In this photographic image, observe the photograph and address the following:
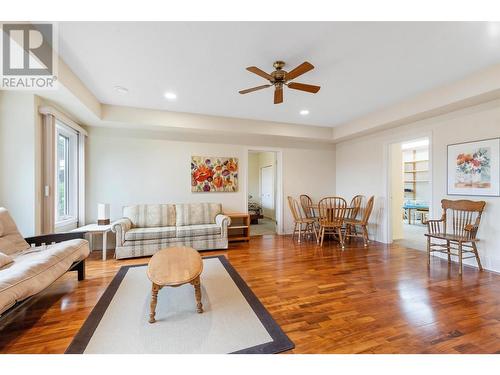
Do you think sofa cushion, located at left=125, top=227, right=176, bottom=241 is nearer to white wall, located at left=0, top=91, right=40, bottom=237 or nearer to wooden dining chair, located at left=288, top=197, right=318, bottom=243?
white wall, located at left=0, top=91, right=40, bottom=237

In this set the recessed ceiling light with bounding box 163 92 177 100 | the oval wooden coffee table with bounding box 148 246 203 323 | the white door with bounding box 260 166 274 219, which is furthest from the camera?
the white door with bounding box 260 166 274 219

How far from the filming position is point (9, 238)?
227 cm

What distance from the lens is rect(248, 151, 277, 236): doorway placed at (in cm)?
712

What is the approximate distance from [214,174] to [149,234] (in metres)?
1.82

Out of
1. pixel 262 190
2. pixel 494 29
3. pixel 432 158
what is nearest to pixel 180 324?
pixel 494 29

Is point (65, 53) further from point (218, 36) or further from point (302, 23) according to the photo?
point (302, 23)

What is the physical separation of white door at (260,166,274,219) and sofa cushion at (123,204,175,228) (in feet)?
12.4

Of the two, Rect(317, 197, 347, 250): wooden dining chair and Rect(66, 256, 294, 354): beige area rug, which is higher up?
Rect(317, 197, 347, 250): wooden dining chair

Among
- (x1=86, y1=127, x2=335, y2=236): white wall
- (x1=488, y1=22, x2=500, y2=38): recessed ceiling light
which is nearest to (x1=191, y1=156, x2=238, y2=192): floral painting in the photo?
(x1=86, y1=127, x2=335, y2=236): white wall

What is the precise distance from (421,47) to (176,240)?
399cm

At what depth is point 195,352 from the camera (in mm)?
1481

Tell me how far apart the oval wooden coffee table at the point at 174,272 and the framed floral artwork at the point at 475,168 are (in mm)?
3832

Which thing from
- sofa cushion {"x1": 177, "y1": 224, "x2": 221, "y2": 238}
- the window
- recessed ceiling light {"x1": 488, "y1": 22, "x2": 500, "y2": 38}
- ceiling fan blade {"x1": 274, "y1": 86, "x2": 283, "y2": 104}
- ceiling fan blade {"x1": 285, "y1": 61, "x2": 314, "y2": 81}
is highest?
recessed ceiling light {"x1": 488, "y1": 22, "x2": 500, "y2": 38}

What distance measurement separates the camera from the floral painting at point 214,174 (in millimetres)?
4715
